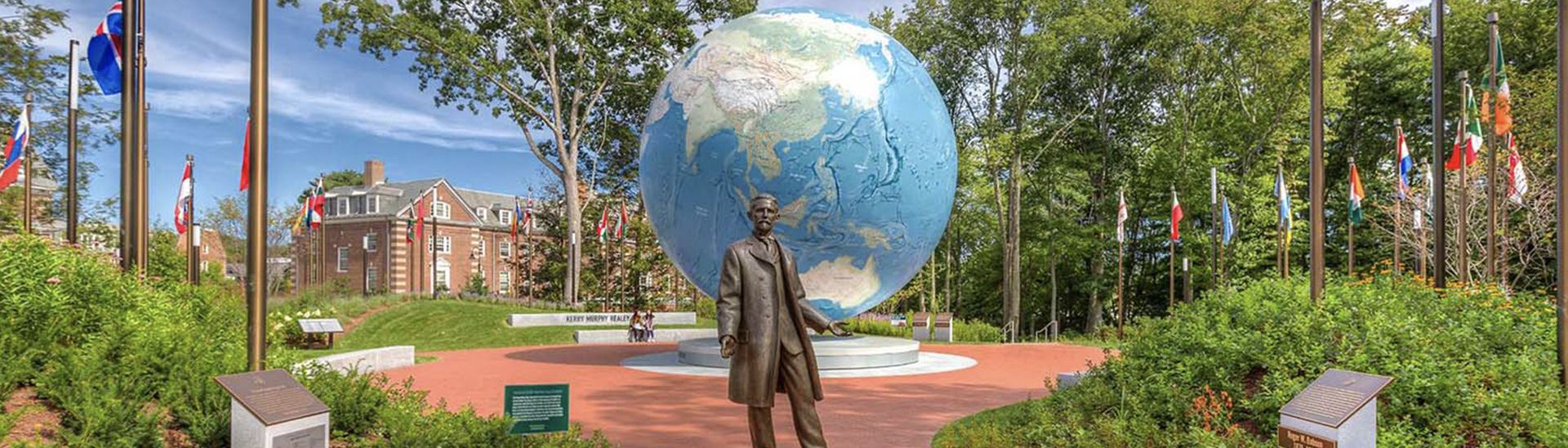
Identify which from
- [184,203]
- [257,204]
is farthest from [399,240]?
[257,204]

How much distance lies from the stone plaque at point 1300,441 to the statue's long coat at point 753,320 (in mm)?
3361

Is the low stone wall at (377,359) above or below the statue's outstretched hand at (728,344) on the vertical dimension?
below

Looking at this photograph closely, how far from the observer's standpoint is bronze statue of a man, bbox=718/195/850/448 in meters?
6.59

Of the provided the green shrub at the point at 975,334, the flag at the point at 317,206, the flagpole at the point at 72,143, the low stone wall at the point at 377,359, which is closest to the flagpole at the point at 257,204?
the low stone wall at the point at 377,359

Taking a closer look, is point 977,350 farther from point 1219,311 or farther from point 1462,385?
point 1462,385

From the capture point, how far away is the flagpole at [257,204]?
21.8 ft

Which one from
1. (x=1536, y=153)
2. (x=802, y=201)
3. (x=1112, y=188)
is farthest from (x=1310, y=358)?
(x=1112, y=188)

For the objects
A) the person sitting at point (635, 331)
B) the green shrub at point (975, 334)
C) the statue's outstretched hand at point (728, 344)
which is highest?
the statue's outstretched hand at point (728, 344)

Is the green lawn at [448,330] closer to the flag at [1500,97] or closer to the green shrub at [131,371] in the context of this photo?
the green shrub at [131,371]

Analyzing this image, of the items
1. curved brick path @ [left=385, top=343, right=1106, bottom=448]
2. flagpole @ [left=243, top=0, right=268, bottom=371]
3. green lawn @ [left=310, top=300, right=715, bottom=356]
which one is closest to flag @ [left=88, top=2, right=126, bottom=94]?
curved brick path @ [left=385, top=343, right=1106, bottom=448]

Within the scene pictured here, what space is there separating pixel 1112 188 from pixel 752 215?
117 feet

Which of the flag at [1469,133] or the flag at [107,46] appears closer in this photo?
the flag at [107,46]

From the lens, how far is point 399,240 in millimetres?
54438

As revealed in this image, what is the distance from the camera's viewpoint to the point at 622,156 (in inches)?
1684
